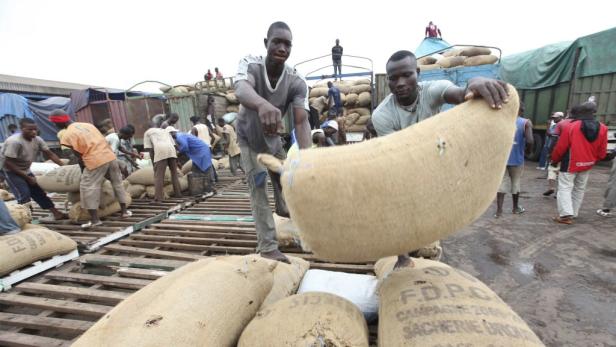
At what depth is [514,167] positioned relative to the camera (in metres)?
4.44

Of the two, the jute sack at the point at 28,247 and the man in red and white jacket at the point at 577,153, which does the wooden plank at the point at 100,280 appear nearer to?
the jute sack at the point at 28,247

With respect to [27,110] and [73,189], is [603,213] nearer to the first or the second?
[73,189]

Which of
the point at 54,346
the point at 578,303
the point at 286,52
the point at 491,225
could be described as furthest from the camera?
the point at 491,225

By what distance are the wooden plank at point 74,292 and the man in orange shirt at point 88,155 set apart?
1578mm

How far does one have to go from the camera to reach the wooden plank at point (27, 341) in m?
1.65

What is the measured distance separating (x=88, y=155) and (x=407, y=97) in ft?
12.9

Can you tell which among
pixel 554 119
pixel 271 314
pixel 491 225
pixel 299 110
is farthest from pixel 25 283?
pixel 554 119

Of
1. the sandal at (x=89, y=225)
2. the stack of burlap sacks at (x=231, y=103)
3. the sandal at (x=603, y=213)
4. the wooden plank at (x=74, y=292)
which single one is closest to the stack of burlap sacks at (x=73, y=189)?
the sandal at (x=89, y=225)

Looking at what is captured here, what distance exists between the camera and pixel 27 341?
1.68 m

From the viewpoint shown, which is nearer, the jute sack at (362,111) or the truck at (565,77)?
the truck at (565,77)

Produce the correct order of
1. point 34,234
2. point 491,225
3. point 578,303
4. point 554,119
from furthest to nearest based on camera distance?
point 554,119, point 491,225, point 34,234, point 578,303

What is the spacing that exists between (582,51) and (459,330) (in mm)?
9963

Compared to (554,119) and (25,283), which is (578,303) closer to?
(25,283)

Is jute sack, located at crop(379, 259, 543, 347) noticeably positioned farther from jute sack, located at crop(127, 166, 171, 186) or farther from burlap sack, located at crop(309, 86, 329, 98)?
burlap sack, located at crop(309, 86, 329, 98)
